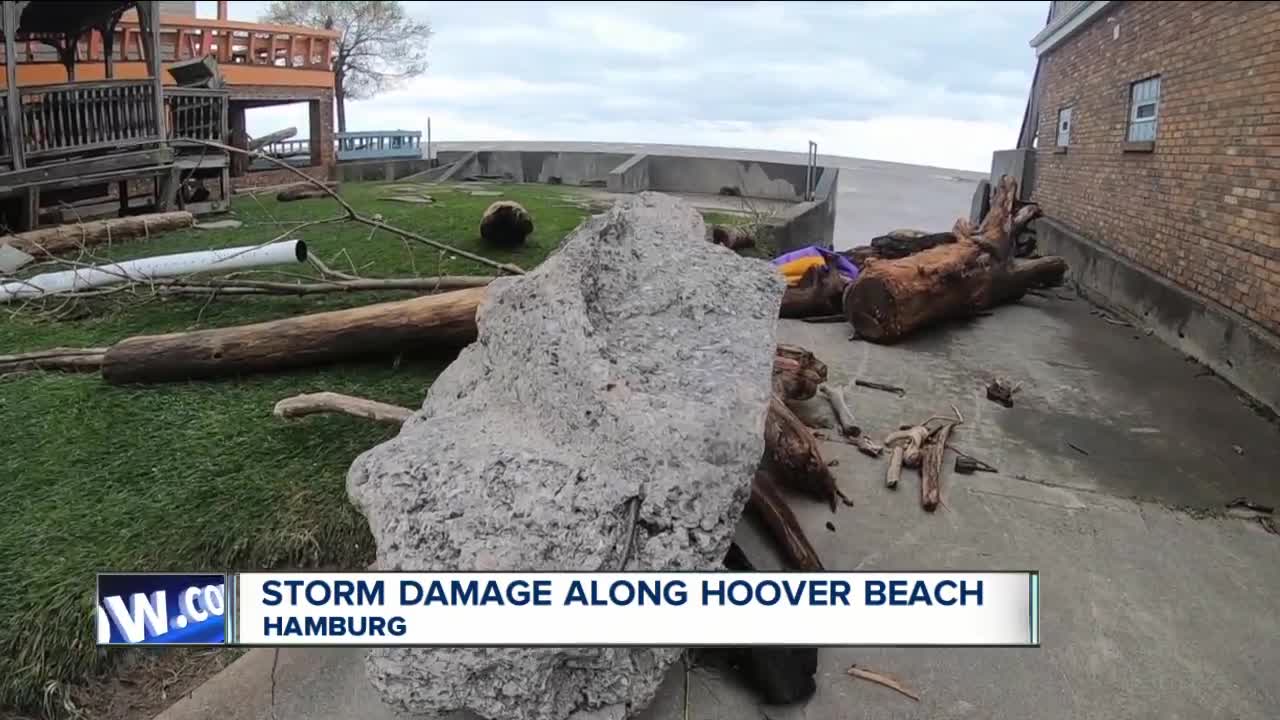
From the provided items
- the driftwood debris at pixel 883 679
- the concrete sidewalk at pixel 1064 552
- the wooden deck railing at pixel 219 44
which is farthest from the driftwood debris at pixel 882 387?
the wooden deck railing at pixel 219 44

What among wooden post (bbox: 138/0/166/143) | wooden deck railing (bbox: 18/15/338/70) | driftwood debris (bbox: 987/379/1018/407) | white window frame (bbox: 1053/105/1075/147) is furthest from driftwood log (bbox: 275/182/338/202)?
white window frame (bbox: 1053/105/1075/147)

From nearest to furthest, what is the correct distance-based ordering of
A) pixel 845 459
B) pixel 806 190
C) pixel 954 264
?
pixel 845 459, pixel 954 264, pixel 806 190

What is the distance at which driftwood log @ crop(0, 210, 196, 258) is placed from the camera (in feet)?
26.7

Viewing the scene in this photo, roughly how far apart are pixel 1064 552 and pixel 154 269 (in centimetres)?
646

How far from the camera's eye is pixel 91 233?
8.98 meters

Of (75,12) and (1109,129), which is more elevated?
(75,12)

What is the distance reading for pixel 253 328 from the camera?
16.7ft

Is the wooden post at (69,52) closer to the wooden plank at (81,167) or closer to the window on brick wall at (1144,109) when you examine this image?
the wooden plank at (81,167)

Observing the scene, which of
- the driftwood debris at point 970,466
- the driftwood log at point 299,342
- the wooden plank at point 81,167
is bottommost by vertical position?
the driftwood debris at point 970,466

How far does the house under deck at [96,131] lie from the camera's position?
9.24 m

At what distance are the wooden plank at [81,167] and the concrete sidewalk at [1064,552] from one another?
855 centimetres

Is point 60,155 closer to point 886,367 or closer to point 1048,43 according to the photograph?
point 886,367

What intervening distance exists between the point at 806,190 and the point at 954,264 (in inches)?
408

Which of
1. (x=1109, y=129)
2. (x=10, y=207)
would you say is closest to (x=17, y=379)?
(x=10, y=207)
